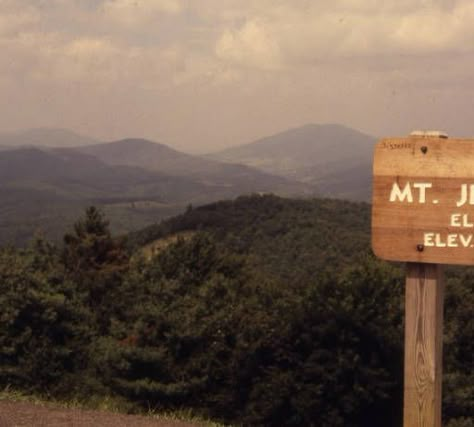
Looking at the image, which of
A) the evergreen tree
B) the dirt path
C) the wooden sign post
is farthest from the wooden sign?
the evergreen tree

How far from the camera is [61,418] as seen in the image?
19.0 ft

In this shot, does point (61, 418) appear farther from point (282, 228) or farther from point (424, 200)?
point (282, 228)

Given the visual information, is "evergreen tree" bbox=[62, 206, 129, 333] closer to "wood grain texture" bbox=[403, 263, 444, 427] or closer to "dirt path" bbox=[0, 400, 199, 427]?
"dirt path" bbox=[0, 400, 199, 427]

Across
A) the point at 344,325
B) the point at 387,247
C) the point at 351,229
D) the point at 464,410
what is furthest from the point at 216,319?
the point at 351,229

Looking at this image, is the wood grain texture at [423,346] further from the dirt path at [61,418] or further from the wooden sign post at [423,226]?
the dirt path at [61,418]

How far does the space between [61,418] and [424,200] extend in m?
3.50

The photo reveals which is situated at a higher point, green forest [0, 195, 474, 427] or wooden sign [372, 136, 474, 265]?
wooden sign [372, 136, 474, 265]

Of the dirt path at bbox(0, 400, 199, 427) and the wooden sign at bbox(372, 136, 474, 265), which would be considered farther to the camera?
the dirt path at bbox(0, 400, 199, 427)

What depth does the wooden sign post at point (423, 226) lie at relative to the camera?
12.5 feet

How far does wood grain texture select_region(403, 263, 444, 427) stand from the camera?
388 centimetres

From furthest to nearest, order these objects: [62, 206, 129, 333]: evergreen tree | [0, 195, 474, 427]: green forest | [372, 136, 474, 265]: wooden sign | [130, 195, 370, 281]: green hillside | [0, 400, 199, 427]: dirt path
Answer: [130, 195, 370, 281]: green hillside
[62, 206, 129, 333]: evergreen tree
[0, 195, 474, 427]: green forest
[0, 400, 199, 427]: dirt path
[372, 136, 474, 265]: wooden sign

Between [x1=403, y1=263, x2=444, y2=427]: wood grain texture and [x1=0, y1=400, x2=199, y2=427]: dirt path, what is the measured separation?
275 cm

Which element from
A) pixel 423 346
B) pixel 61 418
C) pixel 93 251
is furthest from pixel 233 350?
pixel 93 251

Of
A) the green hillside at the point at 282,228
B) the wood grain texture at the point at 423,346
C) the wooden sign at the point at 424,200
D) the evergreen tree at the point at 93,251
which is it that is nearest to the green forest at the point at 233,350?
the wood grain texture at the point at 423,346
